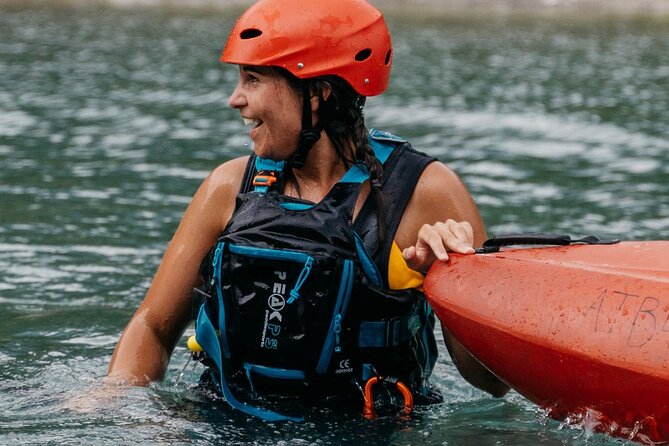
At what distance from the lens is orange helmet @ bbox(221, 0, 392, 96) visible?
14.1 ft

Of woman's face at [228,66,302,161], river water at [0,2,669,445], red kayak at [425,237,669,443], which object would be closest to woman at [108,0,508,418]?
woman's face at [228,66,302,161]

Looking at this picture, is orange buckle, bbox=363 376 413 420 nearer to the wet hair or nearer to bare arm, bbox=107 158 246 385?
the wet hair

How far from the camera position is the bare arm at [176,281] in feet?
14.9

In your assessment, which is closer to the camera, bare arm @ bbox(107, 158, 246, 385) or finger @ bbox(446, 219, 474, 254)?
finger @ bbox(446, 219, 474, 254)

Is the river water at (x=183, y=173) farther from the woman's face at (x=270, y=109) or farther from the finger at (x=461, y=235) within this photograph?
the woman's face at (x=270, y=109)

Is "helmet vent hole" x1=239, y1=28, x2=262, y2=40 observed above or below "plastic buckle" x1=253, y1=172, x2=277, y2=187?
above

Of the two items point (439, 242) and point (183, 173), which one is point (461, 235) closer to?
point (439, 242)

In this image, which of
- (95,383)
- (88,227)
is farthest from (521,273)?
(88,227)

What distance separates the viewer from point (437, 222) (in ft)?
14.1

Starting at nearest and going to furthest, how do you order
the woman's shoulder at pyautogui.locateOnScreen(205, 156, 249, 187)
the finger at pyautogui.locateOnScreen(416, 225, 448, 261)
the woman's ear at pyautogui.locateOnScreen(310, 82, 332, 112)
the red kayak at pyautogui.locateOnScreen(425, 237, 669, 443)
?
1. the red kayak at pyautogui.locateOnScreen(425, 237, 669, 443)
2. the finger at pyautogui.locateOnScreen(416, 225, 448, 261)
3. the woman's ear at pyautogui.locateOnScreen(310, 82, 332, 112)
4. the woman's shoulder at pyautogui.locateOnScreen(205, 156, 249, 187)

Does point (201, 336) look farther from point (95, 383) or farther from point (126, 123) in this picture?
point (126, 123)

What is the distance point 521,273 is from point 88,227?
6.34 metres

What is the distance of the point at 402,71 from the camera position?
2488 centimetres

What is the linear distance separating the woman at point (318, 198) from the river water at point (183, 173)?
27 cm
